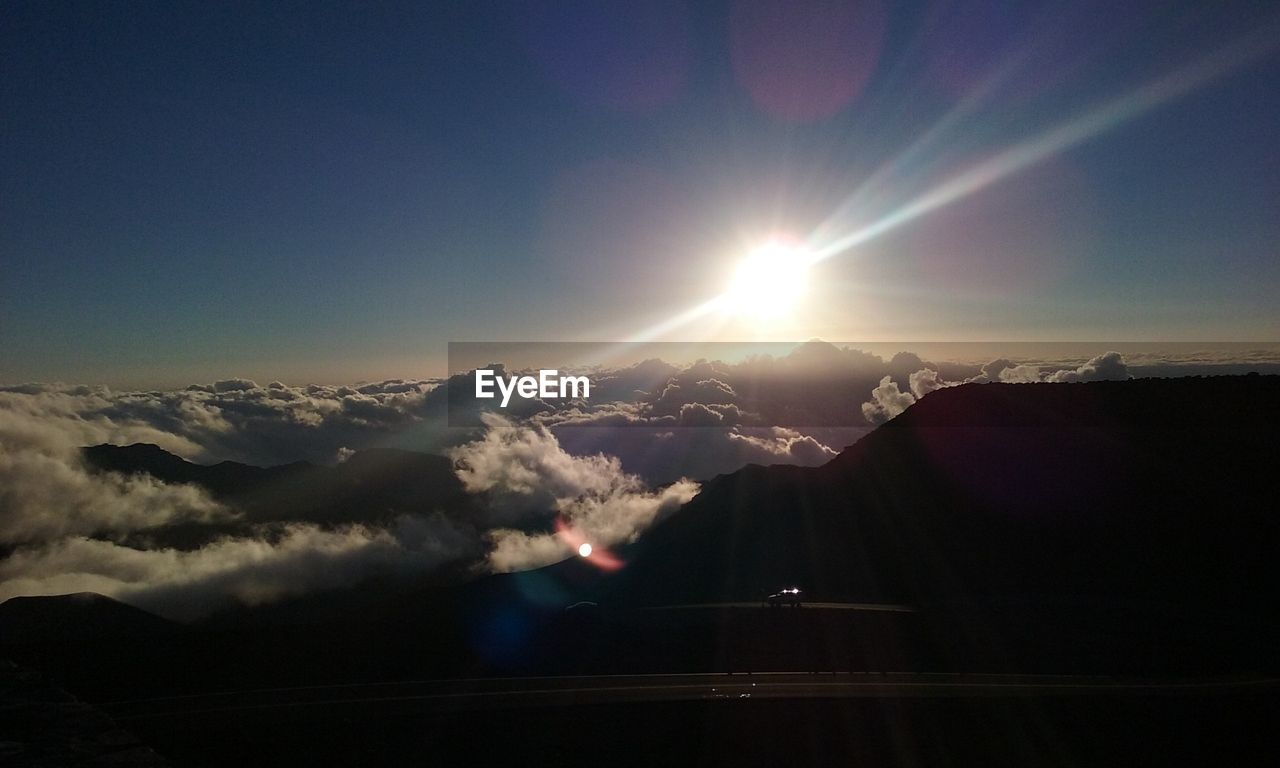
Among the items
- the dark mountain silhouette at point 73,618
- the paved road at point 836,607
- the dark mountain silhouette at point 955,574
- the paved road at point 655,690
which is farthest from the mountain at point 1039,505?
the dark mountain silhouette at point 73,618

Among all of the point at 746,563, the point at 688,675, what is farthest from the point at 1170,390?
the point at 688,675

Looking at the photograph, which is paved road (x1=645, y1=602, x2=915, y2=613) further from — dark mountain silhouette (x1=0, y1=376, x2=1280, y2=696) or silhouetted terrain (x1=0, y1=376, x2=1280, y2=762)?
dark mountain silhouette (x1=0, y1=376, x2=1280, y2=696)

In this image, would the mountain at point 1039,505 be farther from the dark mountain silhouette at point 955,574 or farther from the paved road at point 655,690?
the paved road at point 655,690

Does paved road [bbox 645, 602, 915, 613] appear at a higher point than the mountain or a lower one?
lower

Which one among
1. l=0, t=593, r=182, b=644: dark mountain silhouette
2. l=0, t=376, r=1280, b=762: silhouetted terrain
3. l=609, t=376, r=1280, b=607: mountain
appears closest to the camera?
l=0, t=376, r=1280, b=762: silhouetted terrain

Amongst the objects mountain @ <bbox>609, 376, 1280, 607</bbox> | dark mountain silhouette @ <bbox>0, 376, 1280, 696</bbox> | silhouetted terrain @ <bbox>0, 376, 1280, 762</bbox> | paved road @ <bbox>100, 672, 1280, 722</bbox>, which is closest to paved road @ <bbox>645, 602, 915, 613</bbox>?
silhouetted terrain @ <bbox>0, 376, 1280, 762</bbox>

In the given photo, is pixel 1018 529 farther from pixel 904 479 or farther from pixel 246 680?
pixel 246 680

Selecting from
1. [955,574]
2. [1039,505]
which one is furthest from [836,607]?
[1039,505]

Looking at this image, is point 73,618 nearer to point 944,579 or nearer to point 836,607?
point 836,607
